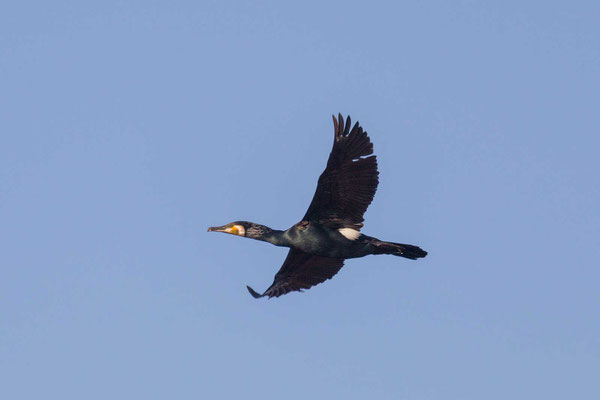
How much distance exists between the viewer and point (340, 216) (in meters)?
21.5

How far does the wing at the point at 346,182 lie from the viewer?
20750 millimetres

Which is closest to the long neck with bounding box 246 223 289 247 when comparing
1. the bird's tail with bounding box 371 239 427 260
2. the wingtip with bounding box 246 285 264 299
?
the wingtip with bounding box 246 285 264 299

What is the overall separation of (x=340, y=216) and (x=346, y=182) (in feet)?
2.57

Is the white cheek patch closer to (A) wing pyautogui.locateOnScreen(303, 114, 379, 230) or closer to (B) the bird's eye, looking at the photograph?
(A) wing pyautogui.locateOnScreen(303, 114, 379, 230)

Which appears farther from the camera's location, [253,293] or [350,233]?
[253,293]

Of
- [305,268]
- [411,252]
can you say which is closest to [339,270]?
[305,268]

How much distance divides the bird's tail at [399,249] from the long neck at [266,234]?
5.87 feet

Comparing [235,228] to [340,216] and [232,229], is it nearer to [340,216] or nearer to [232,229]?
[232,229]

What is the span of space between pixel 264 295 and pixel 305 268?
3.74ft

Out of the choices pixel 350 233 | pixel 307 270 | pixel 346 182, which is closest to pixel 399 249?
pixel 350 233

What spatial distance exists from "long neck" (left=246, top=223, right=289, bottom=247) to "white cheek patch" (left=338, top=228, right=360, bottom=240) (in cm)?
116

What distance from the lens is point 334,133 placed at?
68.1 feet

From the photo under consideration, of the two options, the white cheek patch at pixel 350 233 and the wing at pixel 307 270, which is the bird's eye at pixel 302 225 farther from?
the wing at pixel 307 270

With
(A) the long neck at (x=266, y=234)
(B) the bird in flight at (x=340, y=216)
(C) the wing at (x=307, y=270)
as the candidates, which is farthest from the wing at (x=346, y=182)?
(C) the wing at (x=307, y=270)
